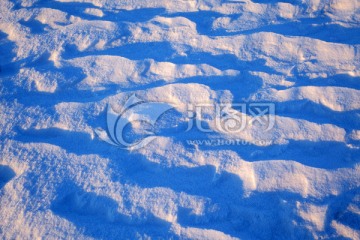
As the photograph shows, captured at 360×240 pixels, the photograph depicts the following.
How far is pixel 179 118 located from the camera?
2.57 metres

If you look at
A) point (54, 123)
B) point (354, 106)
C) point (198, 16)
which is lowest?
point (54, 123)

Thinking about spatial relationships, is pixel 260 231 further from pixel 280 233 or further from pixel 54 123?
pixel 54 123

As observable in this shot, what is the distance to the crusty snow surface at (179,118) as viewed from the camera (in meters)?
2.09

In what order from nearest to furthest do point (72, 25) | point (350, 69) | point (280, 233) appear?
point (280, 233), point (350, 69), point (72, 25)

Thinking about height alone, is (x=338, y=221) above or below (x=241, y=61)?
below

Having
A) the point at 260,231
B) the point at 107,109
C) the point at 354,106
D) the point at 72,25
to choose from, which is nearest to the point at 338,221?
the point at 260,231

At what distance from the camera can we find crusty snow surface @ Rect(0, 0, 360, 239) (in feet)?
6.85

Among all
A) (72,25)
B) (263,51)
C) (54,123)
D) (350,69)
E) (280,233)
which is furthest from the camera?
(72,25)

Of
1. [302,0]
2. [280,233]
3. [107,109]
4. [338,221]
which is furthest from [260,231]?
[302,0]

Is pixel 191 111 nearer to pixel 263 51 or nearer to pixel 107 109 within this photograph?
pixel 107 109

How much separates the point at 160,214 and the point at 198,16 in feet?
7.34

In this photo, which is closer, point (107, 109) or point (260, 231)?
point (260, 231)

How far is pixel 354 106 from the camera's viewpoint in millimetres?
2541

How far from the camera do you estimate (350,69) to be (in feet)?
9.11
